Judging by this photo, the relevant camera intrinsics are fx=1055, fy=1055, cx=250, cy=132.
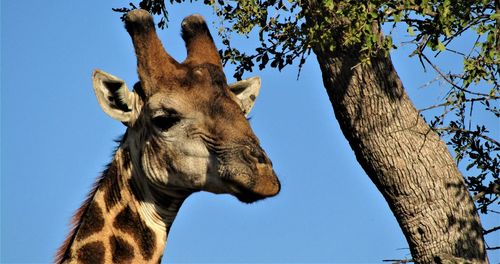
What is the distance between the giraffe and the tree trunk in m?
2.52

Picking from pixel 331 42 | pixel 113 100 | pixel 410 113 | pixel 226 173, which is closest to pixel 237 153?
pixel 226 173

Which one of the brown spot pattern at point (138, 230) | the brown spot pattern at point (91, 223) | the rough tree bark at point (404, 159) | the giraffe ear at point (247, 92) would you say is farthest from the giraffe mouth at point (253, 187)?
the rough tree bark at point (404, 159)

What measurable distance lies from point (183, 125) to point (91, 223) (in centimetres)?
114

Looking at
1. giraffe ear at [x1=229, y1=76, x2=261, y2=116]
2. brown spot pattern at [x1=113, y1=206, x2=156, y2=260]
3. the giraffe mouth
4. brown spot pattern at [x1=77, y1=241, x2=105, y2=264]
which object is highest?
giraffe ear at [x1=229, y1=76, x2=261, y2=116]

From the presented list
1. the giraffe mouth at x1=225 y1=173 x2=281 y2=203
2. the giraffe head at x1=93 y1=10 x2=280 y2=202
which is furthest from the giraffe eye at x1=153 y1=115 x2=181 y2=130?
the giraffe mouth at x1=225 y1=173 x2=281 y2=203

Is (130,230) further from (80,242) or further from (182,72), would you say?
(182,72)

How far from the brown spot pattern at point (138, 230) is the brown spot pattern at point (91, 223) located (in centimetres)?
13

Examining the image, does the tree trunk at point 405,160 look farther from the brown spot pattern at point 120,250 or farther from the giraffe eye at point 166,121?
the brown spot pattern at point 120,250

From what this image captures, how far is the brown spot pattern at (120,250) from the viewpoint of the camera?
28.9 ft

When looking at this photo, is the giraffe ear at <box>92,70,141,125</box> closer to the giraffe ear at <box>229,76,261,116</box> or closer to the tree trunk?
the giraffe ear at <box>229,76,261,116</box>

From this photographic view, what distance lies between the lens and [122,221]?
8984mm

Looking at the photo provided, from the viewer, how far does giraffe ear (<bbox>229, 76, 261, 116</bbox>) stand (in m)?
10.2

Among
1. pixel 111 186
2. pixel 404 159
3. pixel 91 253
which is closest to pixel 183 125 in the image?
pixel 111 186

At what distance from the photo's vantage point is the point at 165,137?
29.6 feet
